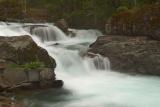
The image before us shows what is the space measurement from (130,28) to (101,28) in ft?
31.2

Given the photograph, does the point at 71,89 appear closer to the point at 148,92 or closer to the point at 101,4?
the point at 148,92

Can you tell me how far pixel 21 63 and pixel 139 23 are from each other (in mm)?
7582

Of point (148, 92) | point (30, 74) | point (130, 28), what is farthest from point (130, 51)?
point (30, 74)

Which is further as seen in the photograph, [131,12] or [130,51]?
[131,12]

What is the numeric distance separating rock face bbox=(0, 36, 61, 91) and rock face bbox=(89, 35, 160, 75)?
3880mm

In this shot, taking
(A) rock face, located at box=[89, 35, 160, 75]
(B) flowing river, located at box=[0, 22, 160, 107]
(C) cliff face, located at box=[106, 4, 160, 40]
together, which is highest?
(C) cliff face, located at box=[106, 4, 160, 40]

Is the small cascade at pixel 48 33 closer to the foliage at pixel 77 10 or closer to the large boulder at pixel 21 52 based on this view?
the foliage at pixel 77 10

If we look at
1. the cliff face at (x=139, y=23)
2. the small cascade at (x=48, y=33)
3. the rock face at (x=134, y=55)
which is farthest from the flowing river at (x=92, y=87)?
the cliff face at (x=139, y=23)

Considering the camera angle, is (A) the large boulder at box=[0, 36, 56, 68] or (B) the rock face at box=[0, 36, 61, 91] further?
(A) the large boulder at box=[0, 36, 56, 68]

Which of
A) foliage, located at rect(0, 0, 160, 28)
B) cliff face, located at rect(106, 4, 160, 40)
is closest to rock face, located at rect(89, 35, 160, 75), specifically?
cliff face, located at rect(106, 4, 160, 40)

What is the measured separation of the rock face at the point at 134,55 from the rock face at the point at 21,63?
3880 millimetres

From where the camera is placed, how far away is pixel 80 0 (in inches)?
1309

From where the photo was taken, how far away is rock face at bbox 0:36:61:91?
13.6 m

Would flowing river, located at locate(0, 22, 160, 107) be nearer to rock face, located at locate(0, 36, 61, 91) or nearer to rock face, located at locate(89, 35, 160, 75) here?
rock face, located at locate(89, 35, 160, 75)
